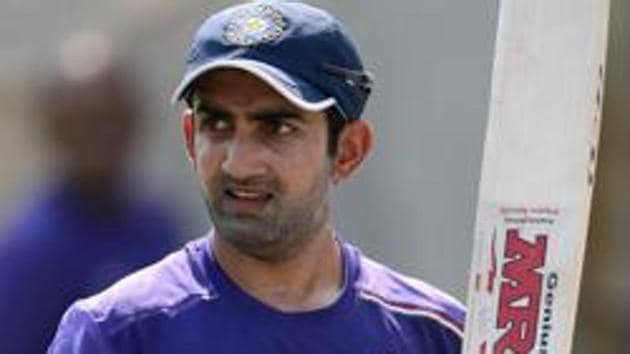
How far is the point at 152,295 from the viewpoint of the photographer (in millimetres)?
2807

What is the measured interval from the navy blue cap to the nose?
81 mm

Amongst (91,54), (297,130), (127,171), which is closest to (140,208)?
(127,171)

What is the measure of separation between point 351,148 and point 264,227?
24 centimetres

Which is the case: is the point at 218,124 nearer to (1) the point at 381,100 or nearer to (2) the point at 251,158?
(2) the point at 251,158

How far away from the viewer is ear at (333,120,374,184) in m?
2.98

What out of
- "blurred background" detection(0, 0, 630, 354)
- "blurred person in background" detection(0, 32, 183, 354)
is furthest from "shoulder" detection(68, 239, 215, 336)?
"blurred background" detection(0, 0, 630, 354)

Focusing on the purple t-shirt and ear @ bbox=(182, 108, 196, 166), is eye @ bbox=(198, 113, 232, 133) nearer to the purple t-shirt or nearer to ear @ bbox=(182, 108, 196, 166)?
ear @ bbox=(182, 108, 196, 166)

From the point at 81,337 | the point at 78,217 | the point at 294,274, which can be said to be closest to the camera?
the point at 81,337

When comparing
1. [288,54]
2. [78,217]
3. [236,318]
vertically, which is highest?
[288,54]

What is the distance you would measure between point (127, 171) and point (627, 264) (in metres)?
1.28

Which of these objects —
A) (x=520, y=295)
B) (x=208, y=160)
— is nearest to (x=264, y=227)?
(x=208, y=160)

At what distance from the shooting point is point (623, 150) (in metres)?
5.00

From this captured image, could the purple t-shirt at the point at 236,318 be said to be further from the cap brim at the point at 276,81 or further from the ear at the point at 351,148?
the cap brim at the point at 276,81

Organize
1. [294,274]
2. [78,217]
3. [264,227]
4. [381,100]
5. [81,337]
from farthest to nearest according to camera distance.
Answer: [381,100]
[78,217]
[294,274]
[264,227]
[81,337]
